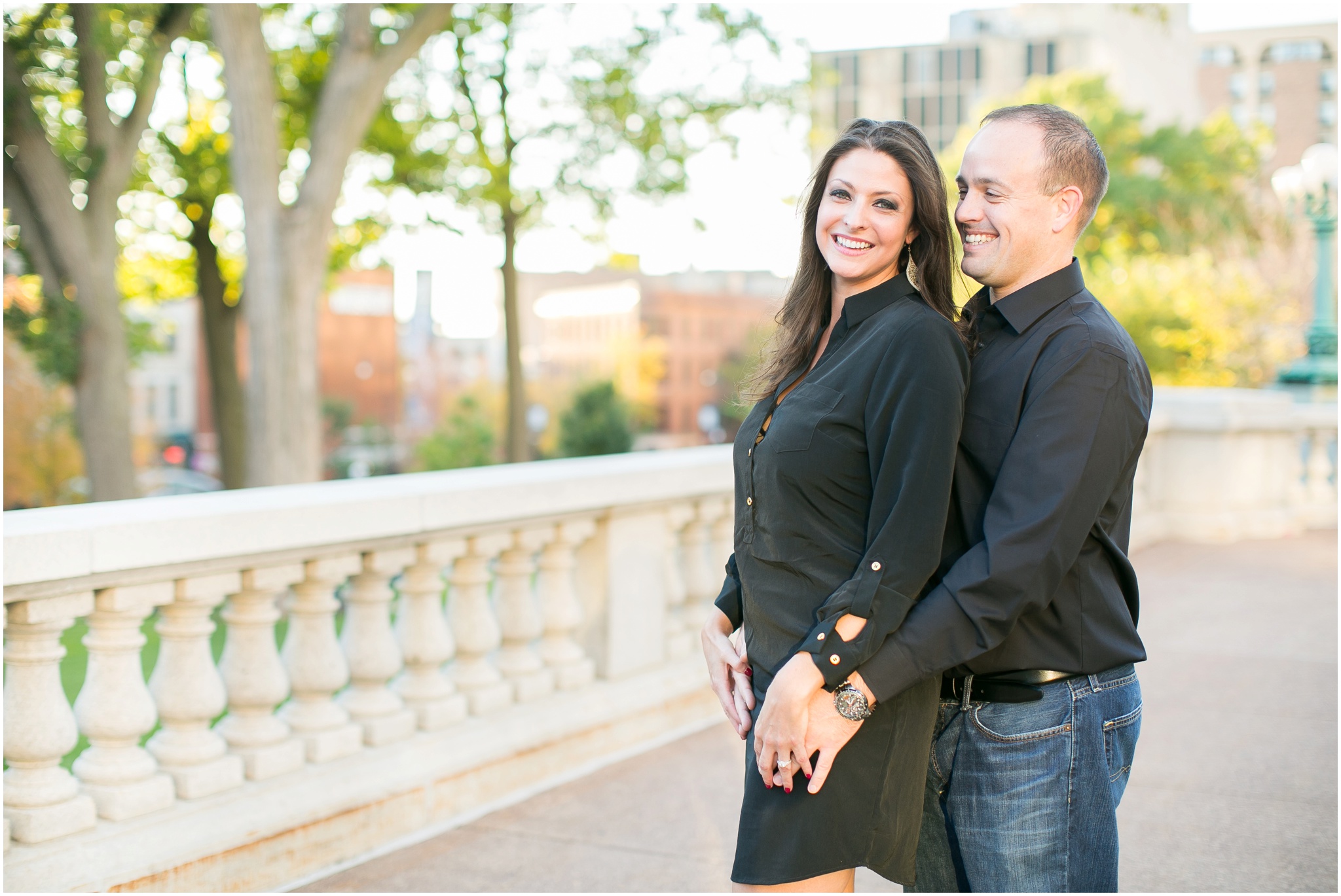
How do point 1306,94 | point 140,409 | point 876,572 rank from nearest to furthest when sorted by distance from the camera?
point 876,572 < point 140,409 < point 1306,94

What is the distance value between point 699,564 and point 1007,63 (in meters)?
88.6

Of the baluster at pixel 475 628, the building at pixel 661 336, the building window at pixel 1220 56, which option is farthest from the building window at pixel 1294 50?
the baluster at pixel 475 628

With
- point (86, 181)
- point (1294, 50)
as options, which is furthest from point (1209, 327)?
point (1294, 50)

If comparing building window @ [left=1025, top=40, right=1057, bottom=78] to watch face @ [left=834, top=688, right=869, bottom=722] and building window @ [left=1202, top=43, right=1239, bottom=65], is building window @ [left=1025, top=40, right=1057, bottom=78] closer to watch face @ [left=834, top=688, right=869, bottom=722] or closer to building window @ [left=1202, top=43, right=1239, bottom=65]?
building window @ [left=1202, top=43, right=1239, bottom=65]

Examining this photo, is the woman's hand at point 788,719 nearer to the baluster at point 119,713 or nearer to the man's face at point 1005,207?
the man's face at point 1005,207

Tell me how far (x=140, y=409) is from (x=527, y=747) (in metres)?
72.6

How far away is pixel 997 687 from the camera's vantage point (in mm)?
2023

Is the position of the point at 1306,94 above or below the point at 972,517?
above

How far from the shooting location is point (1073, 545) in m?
1.84

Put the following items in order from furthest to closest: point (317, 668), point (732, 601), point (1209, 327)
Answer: point (1209, 327)
point (317, 668)
point (732, 601)

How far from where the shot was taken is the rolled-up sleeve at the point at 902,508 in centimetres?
184

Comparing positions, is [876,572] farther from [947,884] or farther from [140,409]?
[140,409]

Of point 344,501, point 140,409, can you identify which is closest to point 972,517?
point 344,501

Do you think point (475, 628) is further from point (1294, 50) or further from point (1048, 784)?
point (1294, 50)
